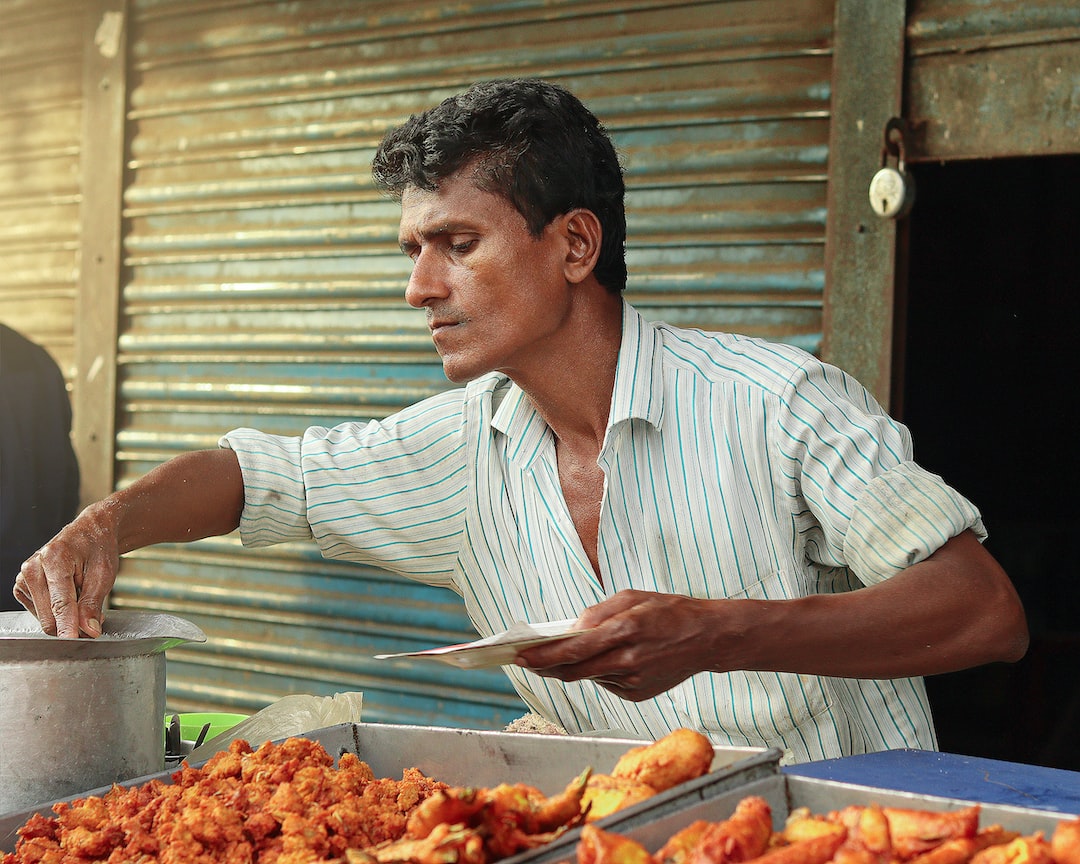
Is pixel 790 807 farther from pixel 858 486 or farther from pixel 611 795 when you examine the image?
pixel 858 486

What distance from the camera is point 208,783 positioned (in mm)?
1552

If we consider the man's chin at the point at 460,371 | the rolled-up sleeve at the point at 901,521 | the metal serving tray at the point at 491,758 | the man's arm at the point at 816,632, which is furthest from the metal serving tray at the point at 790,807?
the man's chin at the point at 460,371

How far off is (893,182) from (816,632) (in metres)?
1.87

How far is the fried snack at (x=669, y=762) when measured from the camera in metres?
1.36

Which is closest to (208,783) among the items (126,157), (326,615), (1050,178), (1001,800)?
(1001,800)

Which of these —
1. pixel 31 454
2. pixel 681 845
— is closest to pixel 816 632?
pixel 681 845

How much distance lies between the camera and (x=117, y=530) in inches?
84.4

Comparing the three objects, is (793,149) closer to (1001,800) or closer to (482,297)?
(482,297)

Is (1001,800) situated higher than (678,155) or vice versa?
(678,155)

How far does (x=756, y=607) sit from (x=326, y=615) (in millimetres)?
2872

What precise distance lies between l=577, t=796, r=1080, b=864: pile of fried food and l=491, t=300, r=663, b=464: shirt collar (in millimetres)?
1060

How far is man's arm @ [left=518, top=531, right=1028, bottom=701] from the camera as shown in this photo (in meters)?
1.53

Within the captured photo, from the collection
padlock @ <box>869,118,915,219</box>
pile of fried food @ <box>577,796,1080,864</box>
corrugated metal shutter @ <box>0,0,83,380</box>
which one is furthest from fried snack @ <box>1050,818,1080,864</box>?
corrugated metal shutter @ <box>0,0,83,380</box>

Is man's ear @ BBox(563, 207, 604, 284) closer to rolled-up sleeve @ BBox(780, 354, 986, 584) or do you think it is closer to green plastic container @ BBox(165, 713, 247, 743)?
rolled-up sleeve @ BBox(780, 354, 986, 584)
